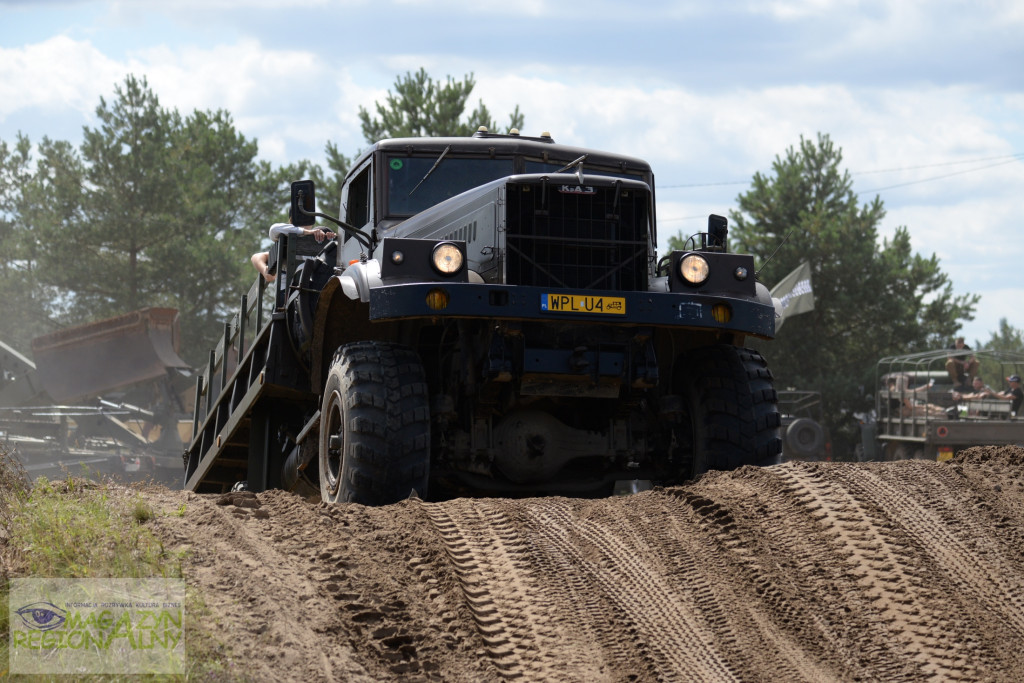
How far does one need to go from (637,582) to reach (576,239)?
96.1 inches

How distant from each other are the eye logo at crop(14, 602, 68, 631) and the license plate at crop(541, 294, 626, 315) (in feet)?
9.74

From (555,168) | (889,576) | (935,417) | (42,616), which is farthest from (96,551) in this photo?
(935,417)

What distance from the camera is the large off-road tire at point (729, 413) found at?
275 inches

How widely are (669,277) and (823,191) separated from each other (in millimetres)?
27295

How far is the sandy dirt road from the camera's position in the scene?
4.34 metres

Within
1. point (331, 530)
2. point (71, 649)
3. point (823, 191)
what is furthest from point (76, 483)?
point (823, 191)

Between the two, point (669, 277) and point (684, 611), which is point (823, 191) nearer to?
point (669, 277)

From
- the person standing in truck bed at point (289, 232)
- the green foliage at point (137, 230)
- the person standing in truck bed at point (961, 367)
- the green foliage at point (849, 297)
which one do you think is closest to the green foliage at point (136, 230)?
the green foliage at point (137, 230)

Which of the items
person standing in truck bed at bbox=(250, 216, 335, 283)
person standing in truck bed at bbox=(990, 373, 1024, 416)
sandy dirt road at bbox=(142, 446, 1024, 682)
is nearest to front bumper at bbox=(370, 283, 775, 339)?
sandy dirt road at bbox=(142, 446, 1024, 682)

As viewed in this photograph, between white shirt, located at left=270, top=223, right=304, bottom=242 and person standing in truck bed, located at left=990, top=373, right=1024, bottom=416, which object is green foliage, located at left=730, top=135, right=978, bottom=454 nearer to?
person standing in truck bed, located at left=990, top=373, right=1024, bottom=416

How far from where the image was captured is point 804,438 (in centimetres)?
2147

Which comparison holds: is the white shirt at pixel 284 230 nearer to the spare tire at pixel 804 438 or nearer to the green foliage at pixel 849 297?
the spare tire at pixel 804 438

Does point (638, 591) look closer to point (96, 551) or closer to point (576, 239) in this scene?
point (96, 551)

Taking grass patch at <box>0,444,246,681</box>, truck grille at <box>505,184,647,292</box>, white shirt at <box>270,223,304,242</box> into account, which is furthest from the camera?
white shirt at <box>270,223,304,242</box>
